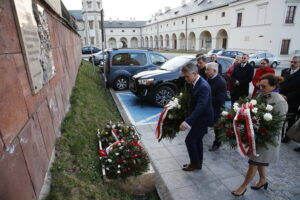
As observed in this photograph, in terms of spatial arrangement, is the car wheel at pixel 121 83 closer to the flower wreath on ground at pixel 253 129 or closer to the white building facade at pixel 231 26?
the flower wreath on ground at pixel 253 129

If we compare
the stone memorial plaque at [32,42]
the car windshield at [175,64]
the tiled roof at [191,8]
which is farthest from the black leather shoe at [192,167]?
the tiled roof at [191,8]

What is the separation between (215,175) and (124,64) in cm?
745

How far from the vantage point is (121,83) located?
10.1m

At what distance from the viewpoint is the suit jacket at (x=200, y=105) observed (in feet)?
10.4

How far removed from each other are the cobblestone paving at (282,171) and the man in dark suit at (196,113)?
912 millimetres

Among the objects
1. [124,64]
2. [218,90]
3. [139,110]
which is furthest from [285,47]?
[218,90]

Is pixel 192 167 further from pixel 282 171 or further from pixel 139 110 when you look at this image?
pixel 139 110

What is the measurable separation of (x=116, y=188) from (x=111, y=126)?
4.54ft

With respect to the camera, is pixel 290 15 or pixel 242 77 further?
pixel 290 15

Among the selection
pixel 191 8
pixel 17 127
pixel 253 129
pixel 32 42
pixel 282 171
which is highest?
pixel 191 8

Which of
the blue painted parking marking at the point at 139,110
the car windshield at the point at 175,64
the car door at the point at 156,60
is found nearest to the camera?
the blue painted parking marking at the point at 139,110

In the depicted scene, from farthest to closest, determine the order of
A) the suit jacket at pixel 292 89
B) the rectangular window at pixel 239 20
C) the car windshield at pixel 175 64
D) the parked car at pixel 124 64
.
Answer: the rectangular window at pixel 239 20 → the parked car at pixel 124 64 → the car windshield at pixel 175 64 → the suit jacket at pixel 292 89

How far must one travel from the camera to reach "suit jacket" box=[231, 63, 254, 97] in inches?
233

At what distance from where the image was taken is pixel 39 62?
105 inches
